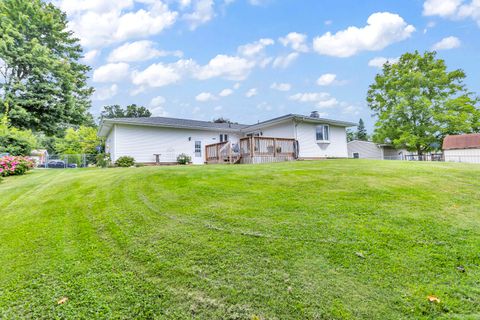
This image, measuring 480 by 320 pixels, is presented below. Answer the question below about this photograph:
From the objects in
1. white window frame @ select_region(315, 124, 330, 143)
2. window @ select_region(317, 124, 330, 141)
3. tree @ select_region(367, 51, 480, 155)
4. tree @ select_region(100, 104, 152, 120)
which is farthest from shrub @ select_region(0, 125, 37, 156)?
tree @ select_region(367, 51, 480, 155)

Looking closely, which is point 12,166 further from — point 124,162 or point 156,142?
point 156,142

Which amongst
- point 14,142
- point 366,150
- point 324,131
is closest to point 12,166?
point 14,142

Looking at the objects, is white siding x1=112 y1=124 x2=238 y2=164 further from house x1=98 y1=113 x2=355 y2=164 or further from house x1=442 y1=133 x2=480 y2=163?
house x1=442 y1=133 x2=480 y2=163

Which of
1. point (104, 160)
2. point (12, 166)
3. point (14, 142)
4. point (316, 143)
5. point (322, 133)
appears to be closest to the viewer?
point (12, 166)

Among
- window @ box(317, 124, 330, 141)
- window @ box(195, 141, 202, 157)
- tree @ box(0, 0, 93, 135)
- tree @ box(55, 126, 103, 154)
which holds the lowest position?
window @ box(195, 141, 202, 157)

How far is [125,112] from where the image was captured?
46875 millimetres

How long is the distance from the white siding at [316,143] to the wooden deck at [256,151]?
242cm

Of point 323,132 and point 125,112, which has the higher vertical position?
point 125,112

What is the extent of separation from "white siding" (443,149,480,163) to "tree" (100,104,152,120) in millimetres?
43524

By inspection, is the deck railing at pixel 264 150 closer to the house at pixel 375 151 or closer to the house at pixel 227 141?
the house at pixel 227 141

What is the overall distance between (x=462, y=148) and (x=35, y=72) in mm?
38012

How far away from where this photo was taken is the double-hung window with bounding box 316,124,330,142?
18141 millimetres

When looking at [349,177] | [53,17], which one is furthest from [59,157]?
[349,177]

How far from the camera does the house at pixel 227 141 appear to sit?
13714 mm
